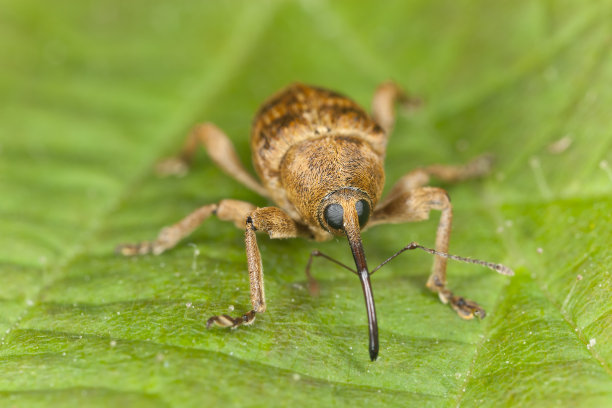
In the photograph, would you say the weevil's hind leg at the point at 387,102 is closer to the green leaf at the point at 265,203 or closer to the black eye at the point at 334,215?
the green leaf at the point at 265,203

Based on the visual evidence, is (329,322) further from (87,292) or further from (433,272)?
(87,292)

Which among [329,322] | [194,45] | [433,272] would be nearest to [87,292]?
[329,322]

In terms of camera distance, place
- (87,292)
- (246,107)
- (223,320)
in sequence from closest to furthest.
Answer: (223,320)
(87,292)
(246,107)

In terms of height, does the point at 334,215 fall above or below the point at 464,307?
above

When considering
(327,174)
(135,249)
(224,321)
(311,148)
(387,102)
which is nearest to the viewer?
(224,321)

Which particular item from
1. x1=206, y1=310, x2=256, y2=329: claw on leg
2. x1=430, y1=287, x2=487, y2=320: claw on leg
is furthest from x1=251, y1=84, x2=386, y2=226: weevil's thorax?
x1=206, y1=310, x2=256, y2=329: claw on leg

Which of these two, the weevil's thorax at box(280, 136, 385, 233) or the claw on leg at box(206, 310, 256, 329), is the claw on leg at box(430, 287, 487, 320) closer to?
the weevil's thorax at box(280, 136, 385, 233)

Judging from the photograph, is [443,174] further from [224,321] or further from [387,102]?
[224,321]

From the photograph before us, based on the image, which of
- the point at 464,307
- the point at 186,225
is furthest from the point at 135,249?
the point at 464,307
